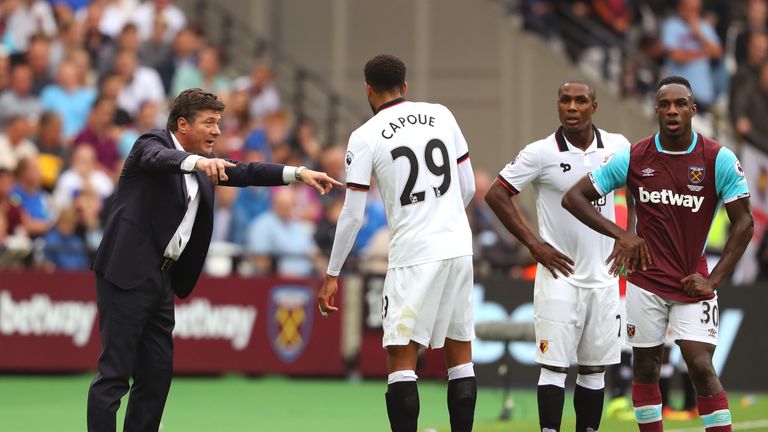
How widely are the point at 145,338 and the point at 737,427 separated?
5.88 m

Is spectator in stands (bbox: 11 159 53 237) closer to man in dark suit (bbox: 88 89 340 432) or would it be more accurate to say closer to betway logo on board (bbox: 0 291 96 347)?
betway logo on board (bbox: 0 291 96 347)

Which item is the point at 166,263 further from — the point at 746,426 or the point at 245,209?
the point at 245,209

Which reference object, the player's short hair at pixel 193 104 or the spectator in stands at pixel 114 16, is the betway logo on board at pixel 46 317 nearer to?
the spectator in stands at pixel 114 16

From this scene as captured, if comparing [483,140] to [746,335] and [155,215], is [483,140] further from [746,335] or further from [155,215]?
[155,215]

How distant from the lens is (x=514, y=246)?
2122 centimetres

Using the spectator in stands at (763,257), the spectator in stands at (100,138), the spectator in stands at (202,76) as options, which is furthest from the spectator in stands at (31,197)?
the spectator in stands at (763,257)

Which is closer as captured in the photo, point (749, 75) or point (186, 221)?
point (186, 221)

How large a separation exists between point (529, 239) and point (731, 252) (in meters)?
1.54

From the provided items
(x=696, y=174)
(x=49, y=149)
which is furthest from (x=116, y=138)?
(x=696, y=174)

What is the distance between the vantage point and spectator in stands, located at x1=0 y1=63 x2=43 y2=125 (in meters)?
20.2

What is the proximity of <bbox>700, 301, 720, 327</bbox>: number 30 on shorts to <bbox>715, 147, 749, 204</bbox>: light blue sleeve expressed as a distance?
0.70m

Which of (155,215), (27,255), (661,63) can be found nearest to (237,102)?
(27,255)

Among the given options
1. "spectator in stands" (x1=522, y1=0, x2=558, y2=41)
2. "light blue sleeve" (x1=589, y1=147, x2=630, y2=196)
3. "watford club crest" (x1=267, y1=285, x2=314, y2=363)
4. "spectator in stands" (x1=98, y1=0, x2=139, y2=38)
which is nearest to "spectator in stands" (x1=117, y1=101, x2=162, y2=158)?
"spectator in stands" (x1=98, y1=0, x2=139, y2=38)

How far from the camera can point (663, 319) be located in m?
10.4
